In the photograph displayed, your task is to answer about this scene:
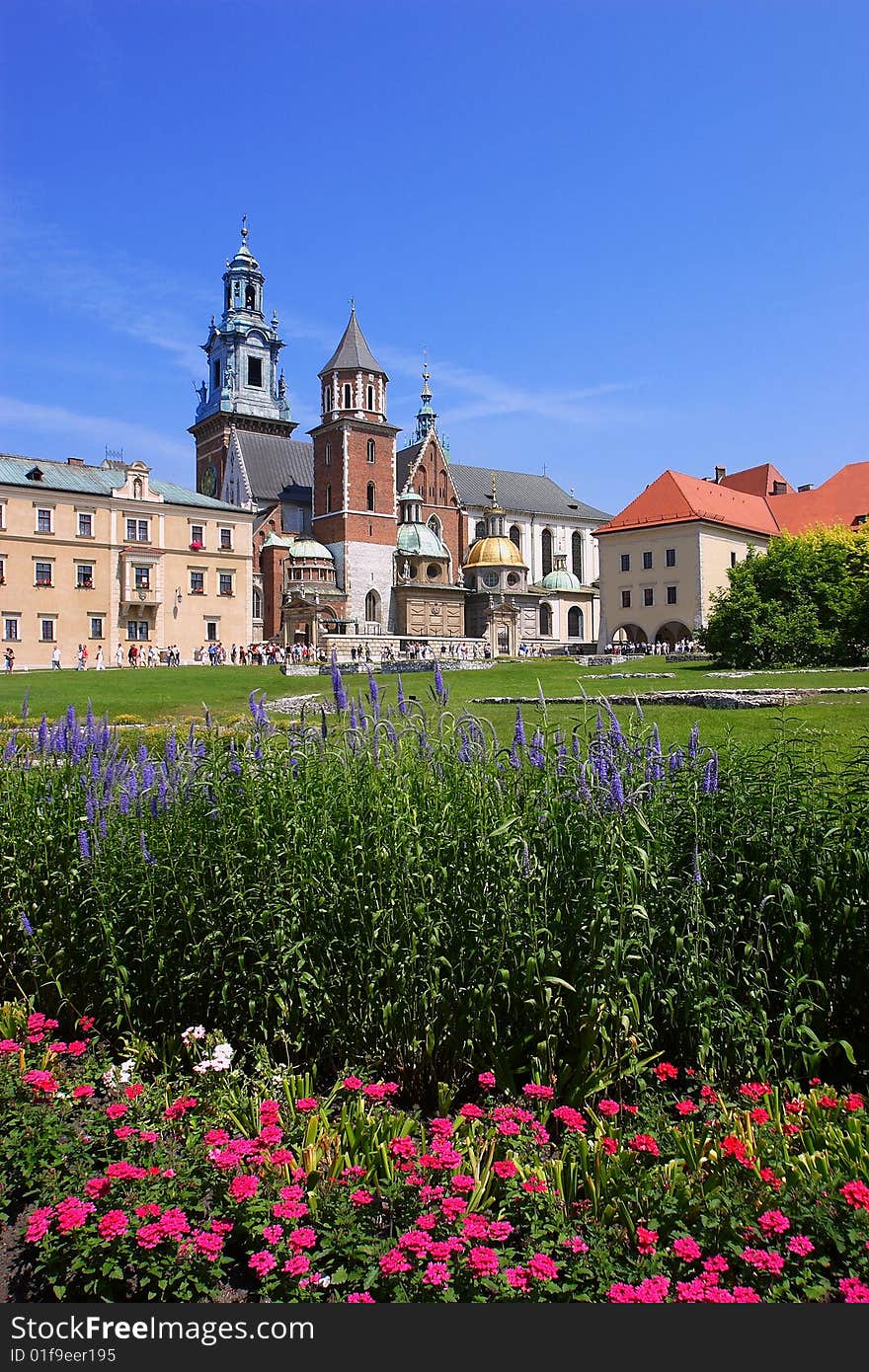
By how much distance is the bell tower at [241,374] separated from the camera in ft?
261

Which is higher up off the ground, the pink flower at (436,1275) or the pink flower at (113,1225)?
the pink flower at (113,1225)

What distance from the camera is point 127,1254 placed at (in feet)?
9.71

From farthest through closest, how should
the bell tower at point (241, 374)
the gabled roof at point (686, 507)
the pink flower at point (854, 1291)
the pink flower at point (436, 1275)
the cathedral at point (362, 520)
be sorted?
the bell tower at point (241, 374)
the cathedral at point (362, 520)
the gabled roof at point (686, 507)
the pink flower at point (436, 1275)
the pink flower at point (854, 1291)

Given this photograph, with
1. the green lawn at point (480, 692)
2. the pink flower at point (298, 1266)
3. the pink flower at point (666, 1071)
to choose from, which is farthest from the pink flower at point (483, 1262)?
the green lawn at point (480, 692)

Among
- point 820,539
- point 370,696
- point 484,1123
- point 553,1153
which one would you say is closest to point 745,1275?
point 553,1153

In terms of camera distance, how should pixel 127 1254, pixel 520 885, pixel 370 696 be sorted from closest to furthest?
pixel 127 1254, pixel 520 885, pixel 370 696

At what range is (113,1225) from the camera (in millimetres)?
2959

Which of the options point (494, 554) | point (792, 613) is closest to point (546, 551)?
point (494, 554)

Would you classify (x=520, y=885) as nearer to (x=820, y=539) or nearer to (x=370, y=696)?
(x=370, y=696)

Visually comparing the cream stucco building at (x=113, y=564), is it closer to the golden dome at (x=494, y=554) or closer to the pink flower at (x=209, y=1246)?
the golden dome at (x=494, y=554)

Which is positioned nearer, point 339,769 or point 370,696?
point 339,769

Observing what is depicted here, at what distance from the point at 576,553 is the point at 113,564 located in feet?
156

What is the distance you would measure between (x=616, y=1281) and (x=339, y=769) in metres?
3.03

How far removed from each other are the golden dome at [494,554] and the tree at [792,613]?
34.6m
